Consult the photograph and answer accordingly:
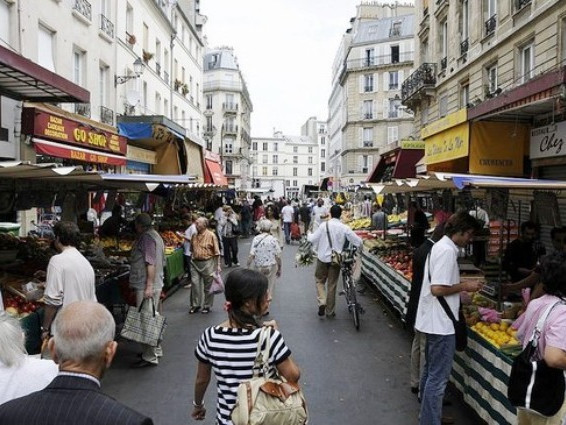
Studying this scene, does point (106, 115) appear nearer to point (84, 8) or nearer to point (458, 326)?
point (84, 8)

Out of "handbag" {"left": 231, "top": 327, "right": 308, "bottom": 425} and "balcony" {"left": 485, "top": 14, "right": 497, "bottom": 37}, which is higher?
"balcony" {"left": 485, "top": 14, "right": 497, "bottom": 37}

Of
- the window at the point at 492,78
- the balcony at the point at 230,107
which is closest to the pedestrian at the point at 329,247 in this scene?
the window at the point at 492,78

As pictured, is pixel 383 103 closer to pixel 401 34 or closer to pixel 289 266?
pixel 401 34

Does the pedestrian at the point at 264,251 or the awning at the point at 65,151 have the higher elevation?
the awning at the point at 65,151

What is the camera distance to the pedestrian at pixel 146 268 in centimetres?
678

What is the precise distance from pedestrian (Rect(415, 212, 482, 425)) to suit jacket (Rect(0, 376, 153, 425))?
128 inches

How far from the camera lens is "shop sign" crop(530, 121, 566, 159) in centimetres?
897

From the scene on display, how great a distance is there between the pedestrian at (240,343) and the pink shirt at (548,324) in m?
1.58

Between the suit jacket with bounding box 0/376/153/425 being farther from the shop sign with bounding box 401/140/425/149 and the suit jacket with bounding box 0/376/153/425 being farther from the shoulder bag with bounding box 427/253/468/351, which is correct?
the shop sign with bounding box 401/140/425/149

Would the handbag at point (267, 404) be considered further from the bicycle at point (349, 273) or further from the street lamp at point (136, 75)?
the street lamp at point (136, 75)

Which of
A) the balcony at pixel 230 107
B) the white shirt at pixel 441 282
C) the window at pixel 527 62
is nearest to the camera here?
the white shirt at pixel 441 282

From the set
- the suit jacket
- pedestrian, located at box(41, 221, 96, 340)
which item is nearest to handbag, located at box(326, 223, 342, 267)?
pedestrian, located at box(41, 221, 96, 340)

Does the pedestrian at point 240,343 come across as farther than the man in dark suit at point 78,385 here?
Yes

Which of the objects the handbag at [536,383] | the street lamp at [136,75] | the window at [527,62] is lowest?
the handbag at [536,383]
